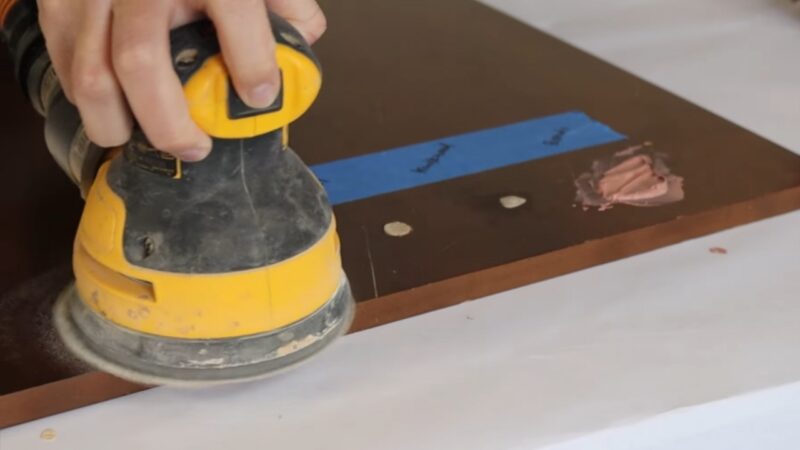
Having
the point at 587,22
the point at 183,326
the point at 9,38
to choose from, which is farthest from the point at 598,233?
the point at 587,22

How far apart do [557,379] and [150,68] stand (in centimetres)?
29

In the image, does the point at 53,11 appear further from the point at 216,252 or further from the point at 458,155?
the point at 458,155

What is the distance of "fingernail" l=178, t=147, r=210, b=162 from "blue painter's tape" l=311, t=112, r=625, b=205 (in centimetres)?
25

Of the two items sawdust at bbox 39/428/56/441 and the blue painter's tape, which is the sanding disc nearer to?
sawdust at bbox 39/428/56/441

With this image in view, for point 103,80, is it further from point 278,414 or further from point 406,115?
point 406,115

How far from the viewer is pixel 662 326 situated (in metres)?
0.66

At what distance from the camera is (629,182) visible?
0.80 meters

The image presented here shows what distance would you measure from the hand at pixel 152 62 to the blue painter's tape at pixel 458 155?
0.28 metres

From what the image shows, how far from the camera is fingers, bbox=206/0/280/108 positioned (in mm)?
494

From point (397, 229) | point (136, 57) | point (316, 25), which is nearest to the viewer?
point (136, 57)

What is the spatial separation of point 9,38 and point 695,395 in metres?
0.53

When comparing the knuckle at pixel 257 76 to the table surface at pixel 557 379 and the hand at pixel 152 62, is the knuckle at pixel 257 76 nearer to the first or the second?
the hand at pixel 152 62

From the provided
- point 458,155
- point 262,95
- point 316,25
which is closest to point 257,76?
point 262,95

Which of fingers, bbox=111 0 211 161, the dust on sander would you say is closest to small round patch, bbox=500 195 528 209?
the dust on sander
